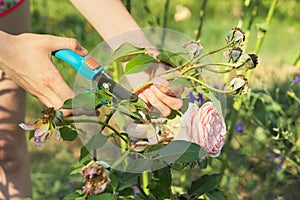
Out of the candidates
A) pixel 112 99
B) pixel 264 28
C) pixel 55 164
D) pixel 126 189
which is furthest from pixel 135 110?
pixel 55 164

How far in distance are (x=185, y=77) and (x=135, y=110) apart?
0.36 ft

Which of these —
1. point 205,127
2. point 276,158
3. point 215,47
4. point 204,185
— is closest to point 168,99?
point 205,127

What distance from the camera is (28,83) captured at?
1.11 metres

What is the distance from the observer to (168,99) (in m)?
1.04

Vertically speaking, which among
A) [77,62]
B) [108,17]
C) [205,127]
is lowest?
[205,127]

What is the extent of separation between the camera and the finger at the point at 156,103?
40.9 inches

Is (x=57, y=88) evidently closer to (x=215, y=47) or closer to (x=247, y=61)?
(x=247, y=61)

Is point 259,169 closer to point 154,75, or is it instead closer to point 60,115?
point 154,75

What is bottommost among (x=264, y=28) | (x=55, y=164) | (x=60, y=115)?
(x=55, y=164)

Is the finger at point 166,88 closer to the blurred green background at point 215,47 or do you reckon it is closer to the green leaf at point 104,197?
the green leaf at point 104,197

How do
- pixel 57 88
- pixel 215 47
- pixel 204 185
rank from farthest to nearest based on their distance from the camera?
pixel 215 47
pixel 204 185
pixel 57 88

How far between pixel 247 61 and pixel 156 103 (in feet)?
0.58

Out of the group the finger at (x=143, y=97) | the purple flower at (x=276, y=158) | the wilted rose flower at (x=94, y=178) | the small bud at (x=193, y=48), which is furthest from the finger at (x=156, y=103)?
the purple flower at (x=276, y=158)

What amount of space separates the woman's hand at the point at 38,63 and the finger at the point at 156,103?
0.14 m
